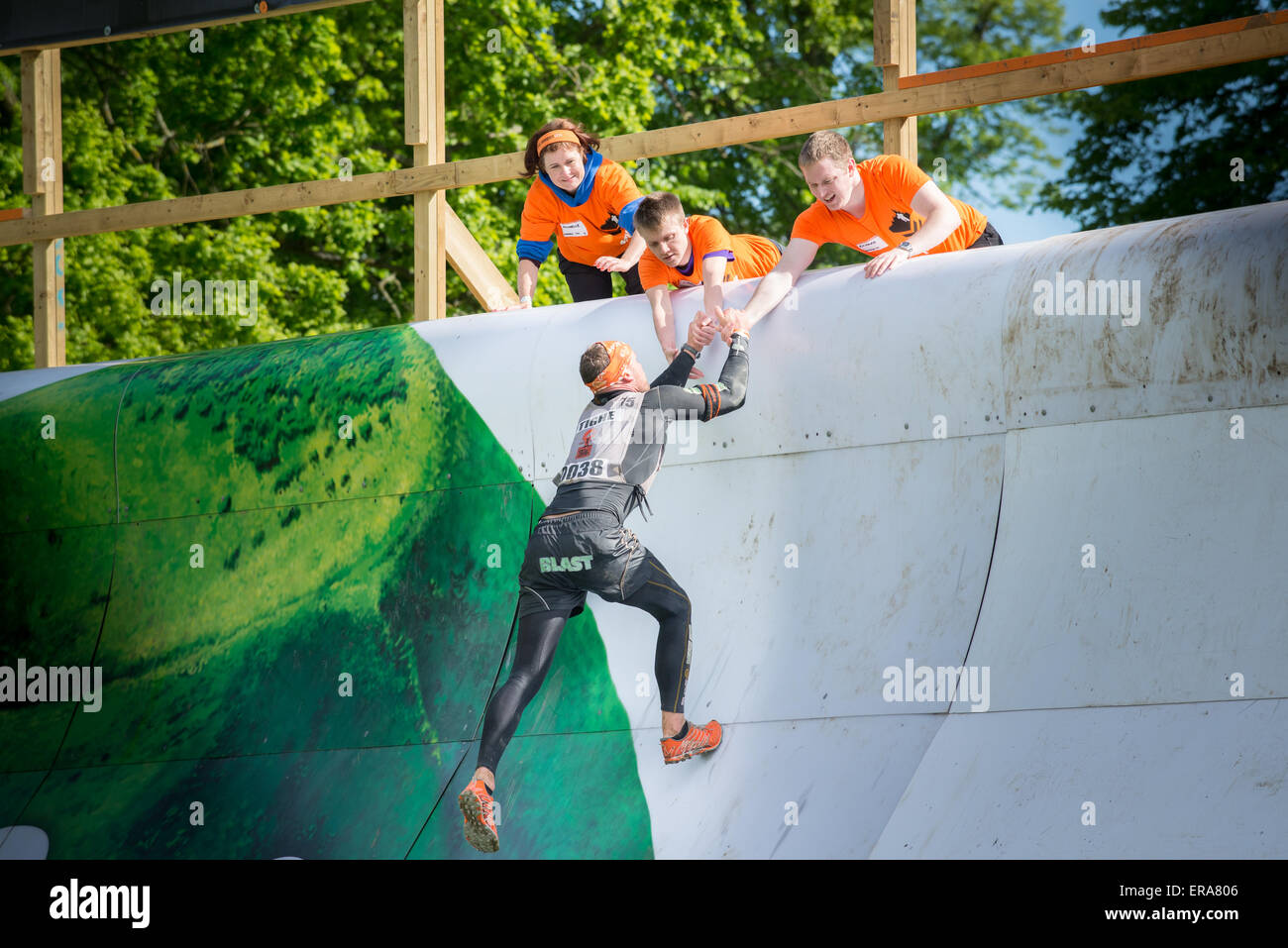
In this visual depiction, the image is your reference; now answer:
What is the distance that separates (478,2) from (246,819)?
14773 mm

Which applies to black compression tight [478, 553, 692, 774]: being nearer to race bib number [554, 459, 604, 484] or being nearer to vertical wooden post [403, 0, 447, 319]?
race bib number [554, 459, 604, 484]

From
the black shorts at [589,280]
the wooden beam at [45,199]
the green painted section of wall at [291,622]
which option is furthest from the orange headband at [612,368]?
the wooden beam at [45,199]

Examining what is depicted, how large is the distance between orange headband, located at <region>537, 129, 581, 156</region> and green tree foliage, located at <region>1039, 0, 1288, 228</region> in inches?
575

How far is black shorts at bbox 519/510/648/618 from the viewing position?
18.8 feet

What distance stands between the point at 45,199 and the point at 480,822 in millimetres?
5761

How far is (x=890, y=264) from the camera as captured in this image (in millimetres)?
5430

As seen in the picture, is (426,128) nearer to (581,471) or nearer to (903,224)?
(581,471)

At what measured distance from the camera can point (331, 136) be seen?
18.6 m

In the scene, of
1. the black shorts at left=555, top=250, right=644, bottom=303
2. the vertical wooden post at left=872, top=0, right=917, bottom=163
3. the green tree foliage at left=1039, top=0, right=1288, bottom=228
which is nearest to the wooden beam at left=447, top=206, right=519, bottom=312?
the black shorts at left=555, top=250, right=644, bottom=303

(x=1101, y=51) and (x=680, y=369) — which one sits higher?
(x=1101, y=51)

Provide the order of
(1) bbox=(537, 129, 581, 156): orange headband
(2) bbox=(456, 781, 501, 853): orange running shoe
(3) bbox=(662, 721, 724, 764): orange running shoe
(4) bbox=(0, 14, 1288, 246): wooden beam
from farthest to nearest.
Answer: (1) bbox=(537, 129, 581, 156): orange headband
(4) bbox=(0, 14, 1288, 246): wooden beam
(2) bbox=(456, 781, 501, 853): orange running shoe
(3) bbox=(662, 721, 724, 764): orange running shoe

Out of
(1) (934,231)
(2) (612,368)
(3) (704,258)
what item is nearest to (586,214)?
(3) (704,258)

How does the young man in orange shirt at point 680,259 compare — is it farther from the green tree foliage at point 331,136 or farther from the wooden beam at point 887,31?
the green tree foliage at point 331,136
